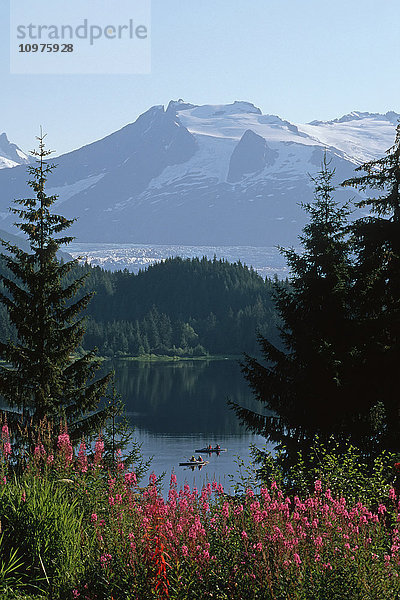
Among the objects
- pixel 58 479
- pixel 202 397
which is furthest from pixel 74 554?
pixel 202 397

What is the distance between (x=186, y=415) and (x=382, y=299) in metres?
78.0

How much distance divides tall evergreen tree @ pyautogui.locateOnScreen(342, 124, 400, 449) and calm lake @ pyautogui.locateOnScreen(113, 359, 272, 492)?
19.3 m

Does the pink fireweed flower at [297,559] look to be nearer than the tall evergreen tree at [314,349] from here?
Yes

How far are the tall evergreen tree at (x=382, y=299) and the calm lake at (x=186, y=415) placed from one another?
63.2 ft

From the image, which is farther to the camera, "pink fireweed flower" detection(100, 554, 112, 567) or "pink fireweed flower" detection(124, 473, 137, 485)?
"pink fireweed flower" detection(124, 473, 137, 485)

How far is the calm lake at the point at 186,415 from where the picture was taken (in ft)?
215

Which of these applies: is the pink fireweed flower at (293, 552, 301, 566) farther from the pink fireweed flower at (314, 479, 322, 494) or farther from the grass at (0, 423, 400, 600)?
the pink fireweed flower at (314, 479, 322, 494)

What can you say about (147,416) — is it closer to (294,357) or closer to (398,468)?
(294,357)

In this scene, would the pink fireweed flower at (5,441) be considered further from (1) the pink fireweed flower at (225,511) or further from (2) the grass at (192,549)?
(1) the pink fireweed flower at (225,511)

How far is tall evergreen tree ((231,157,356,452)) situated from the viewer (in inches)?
802

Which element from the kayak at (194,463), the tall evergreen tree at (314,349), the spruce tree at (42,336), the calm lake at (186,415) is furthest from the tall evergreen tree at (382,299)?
the kayak at (194,463)

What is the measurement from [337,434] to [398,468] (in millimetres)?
10162

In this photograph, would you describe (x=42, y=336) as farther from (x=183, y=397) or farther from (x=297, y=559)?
(x=183, y=397)

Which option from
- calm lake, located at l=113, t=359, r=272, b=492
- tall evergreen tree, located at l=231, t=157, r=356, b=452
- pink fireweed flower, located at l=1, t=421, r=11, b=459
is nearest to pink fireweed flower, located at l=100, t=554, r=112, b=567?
pink fireweed flower, located at l=1, t=421, r=11, b=459
